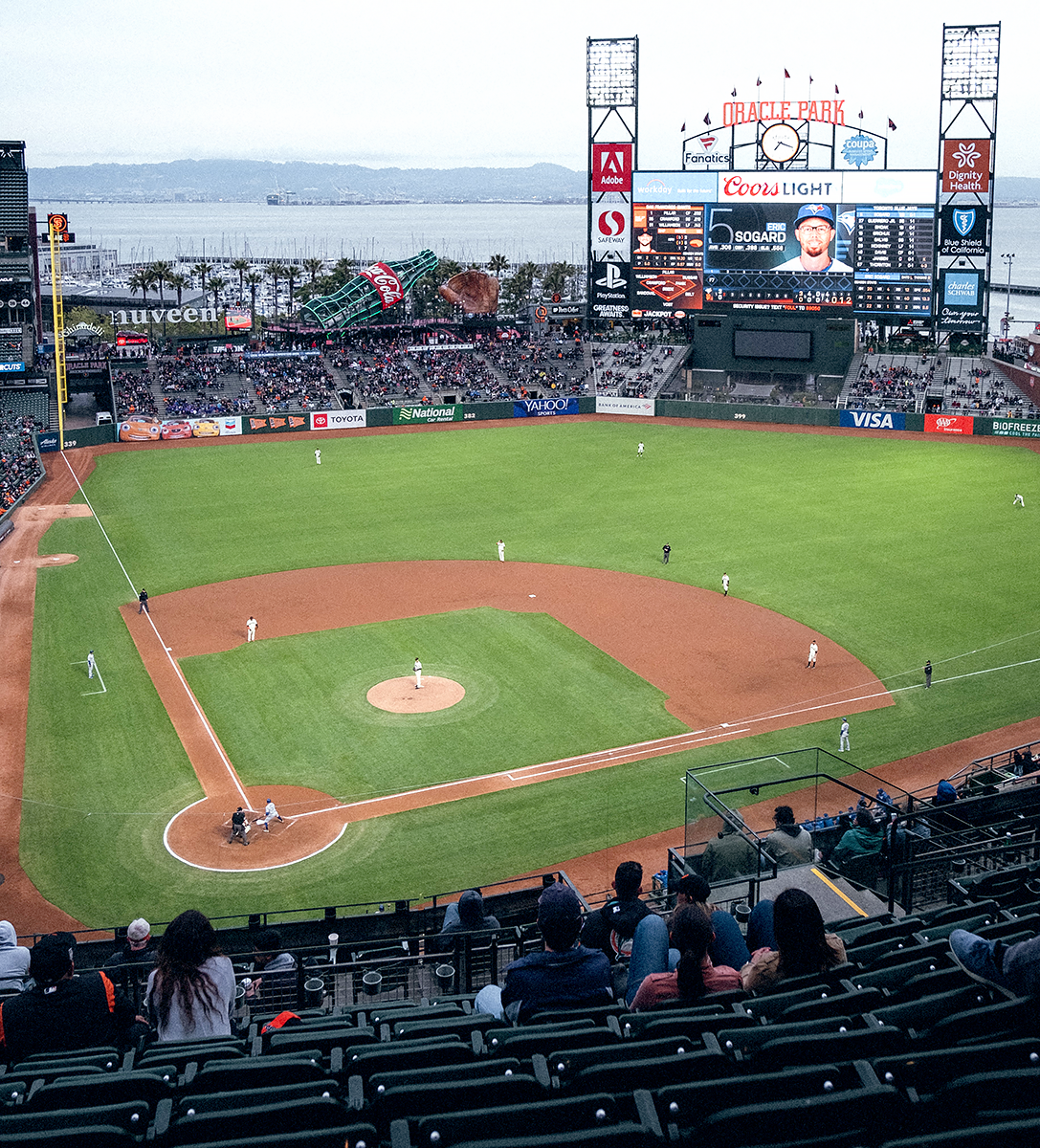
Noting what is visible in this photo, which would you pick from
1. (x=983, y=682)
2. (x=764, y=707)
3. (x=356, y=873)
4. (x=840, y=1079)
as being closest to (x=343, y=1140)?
(x=840, y=1079)

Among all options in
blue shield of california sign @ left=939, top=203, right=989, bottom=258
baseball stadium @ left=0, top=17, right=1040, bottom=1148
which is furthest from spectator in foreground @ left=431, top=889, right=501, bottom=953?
blue shield of california sign @ left=939, top=203, right=989, bottom=258

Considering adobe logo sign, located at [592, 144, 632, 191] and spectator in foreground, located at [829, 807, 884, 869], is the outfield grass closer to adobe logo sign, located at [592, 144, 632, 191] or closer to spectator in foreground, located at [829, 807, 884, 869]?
spectator in foreground, located at [829, 807, 884, 869]

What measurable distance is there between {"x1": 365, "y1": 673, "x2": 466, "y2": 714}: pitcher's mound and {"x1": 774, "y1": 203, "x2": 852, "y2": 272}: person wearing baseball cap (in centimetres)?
4804

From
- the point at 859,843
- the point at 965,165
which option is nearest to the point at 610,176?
the point at 965,165

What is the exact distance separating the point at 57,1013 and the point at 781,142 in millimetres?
73052

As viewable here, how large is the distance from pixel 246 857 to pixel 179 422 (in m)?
53.8

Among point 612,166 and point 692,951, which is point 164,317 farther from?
point 692,951

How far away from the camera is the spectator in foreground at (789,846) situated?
45.3 ft

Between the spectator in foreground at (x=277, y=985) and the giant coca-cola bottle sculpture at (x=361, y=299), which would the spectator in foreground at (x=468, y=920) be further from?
the giant coca-cola bottle sculpture at (x=361, y=299)

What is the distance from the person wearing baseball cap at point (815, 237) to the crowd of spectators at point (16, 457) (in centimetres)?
4665

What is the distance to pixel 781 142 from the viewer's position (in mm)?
71062

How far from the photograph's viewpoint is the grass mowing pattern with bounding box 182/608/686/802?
27.3 m

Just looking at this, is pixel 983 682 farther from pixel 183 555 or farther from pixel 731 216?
pixel 731 216

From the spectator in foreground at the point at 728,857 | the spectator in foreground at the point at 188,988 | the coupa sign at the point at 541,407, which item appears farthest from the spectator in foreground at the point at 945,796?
the coupa sign at the point at 541,407
